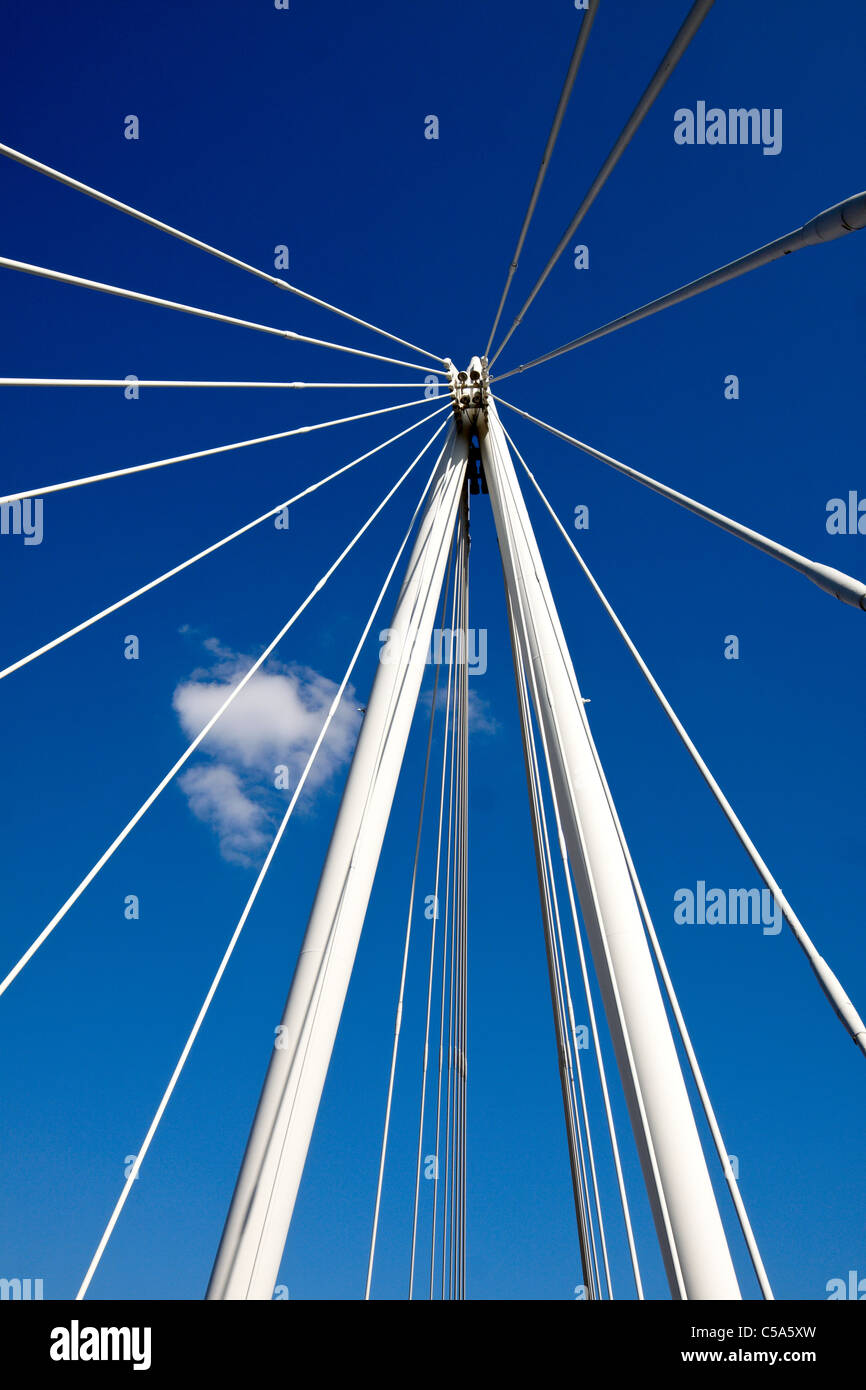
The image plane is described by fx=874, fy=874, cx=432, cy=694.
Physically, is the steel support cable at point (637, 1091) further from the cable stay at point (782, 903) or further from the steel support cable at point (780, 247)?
the steel support cable at point (780, 247)

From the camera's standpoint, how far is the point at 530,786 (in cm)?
802

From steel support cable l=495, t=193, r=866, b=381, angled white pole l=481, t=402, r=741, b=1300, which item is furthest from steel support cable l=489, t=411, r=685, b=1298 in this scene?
steel support cable l=495, t=193, r=866, b=381

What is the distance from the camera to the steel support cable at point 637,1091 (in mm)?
4434

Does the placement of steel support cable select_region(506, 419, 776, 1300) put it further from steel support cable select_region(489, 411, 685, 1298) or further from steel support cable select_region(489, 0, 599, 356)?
steel support cable select_region(489, 0, 599, 356)

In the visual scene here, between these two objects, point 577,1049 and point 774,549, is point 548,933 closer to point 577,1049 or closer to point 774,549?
point 577,1049

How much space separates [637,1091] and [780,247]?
14.6ft

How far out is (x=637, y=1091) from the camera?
499 centimetres

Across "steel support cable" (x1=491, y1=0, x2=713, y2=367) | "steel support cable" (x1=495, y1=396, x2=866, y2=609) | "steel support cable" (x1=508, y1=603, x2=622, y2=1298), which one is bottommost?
"steel support cable" (x1=508, y1=603, x2=622, y2=1298)

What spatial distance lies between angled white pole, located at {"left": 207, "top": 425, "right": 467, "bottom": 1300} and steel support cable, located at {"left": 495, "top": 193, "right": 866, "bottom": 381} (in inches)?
120

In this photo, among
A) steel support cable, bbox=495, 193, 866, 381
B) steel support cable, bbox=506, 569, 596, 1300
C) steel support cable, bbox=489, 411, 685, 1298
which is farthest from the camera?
steel support cable, bbox=506, 569, 596, 1300

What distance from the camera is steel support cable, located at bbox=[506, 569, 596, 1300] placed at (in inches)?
269
